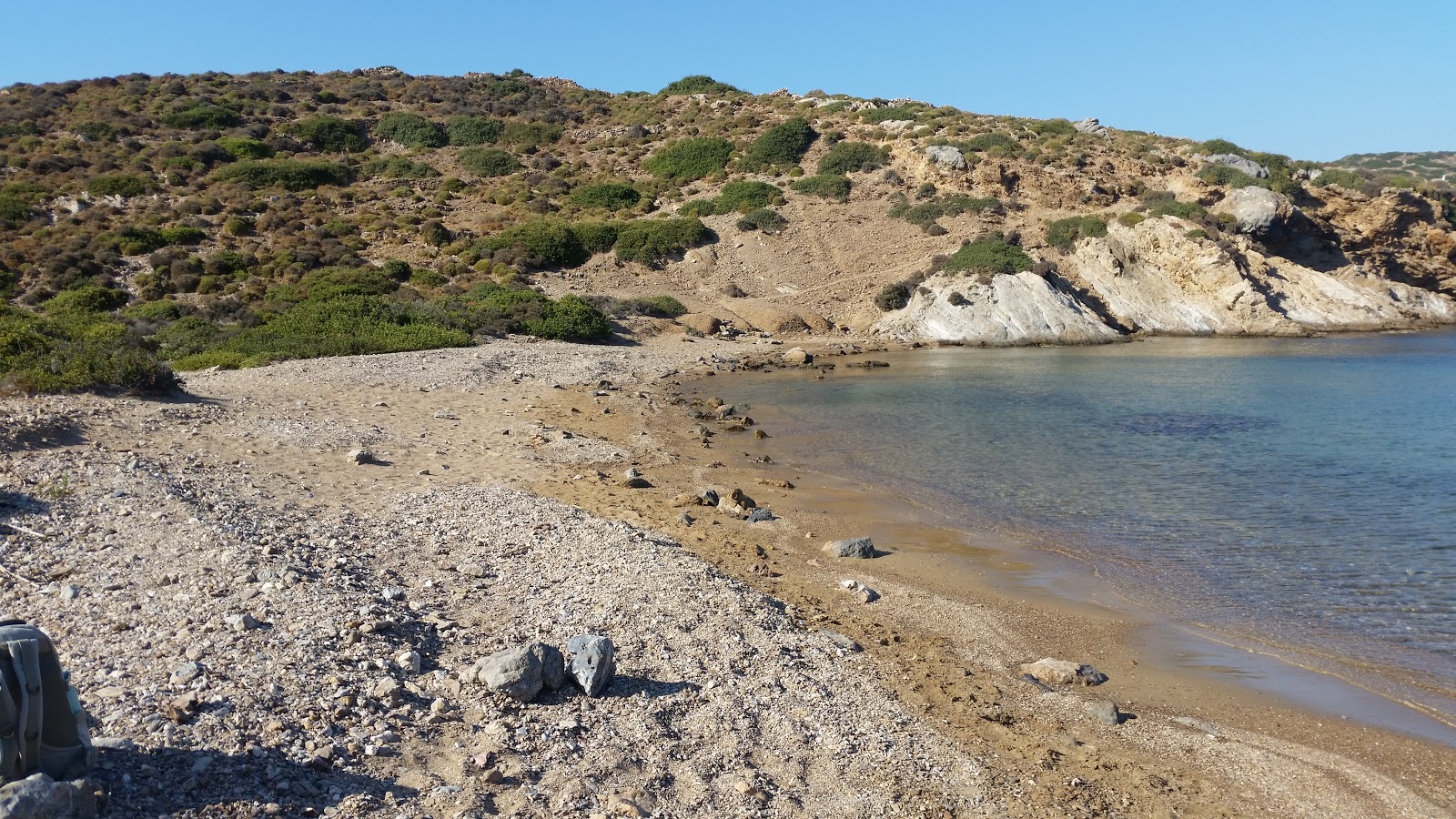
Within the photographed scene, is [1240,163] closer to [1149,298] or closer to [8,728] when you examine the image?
[1149,298]

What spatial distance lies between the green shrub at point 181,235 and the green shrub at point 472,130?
80.7 feet

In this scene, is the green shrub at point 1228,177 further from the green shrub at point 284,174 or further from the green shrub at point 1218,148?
the green shrub at point 284,174

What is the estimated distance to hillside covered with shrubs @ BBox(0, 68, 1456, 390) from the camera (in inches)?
1168

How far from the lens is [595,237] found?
42500mm

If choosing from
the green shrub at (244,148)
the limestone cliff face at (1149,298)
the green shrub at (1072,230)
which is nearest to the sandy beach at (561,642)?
the limestone cliff face at (1149,298)

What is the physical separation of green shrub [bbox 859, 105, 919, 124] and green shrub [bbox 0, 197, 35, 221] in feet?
148

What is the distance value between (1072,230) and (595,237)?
23.0 m

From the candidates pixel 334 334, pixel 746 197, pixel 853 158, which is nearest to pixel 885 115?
pixel 853 158

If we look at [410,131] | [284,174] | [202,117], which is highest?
[202,117]

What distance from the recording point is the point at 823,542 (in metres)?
10.8

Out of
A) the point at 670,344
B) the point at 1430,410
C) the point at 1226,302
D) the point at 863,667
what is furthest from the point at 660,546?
the point at 1226,302

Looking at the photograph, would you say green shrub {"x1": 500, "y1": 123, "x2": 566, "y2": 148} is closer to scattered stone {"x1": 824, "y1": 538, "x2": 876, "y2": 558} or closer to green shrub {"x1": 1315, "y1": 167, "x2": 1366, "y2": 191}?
green shrub {"x1": 1315, "y1": 167, "x2": 1366, "y2": 191}

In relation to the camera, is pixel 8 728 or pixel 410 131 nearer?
A: pixel 8 728

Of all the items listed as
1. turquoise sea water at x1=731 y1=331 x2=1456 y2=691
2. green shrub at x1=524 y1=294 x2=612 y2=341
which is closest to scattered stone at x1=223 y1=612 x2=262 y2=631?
turquoise sea water at x1=731 y1=331 x2=1456 y2=691
